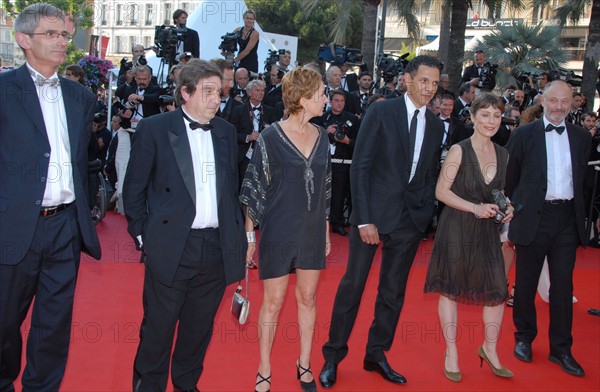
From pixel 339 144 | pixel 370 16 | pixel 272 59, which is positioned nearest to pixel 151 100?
pixel 339 144

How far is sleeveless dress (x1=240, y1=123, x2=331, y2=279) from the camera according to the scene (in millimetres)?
3904

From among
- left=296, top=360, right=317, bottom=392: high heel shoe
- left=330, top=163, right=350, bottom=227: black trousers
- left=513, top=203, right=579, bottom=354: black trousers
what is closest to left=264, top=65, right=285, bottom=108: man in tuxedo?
left=330, top=163, right=350, bottom=227: black trousers

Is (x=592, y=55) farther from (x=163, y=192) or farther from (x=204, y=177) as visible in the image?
(x=163, y=192)

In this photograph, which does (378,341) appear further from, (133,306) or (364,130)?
(133,306)

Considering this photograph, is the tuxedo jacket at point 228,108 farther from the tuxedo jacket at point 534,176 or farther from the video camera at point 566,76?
the video camera at point 566,76

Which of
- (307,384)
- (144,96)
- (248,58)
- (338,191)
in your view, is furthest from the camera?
(248,58)

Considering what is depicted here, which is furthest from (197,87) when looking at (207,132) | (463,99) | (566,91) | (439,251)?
(463,99)

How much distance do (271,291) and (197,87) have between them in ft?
3.94

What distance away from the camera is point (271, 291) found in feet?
13.0

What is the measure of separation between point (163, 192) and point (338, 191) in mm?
5488

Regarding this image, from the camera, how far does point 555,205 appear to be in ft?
15.6

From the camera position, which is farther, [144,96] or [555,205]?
[144,96]

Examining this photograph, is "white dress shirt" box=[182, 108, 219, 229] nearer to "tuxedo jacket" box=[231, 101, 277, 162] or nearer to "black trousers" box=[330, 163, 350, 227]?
"tuxedo jacket" box=[231, 101, 277, 162]

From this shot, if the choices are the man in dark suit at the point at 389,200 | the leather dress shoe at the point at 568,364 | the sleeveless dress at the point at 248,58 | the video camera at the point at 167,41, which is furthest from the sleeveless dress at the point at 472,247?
the sleeveless dress at the point at 248,58
